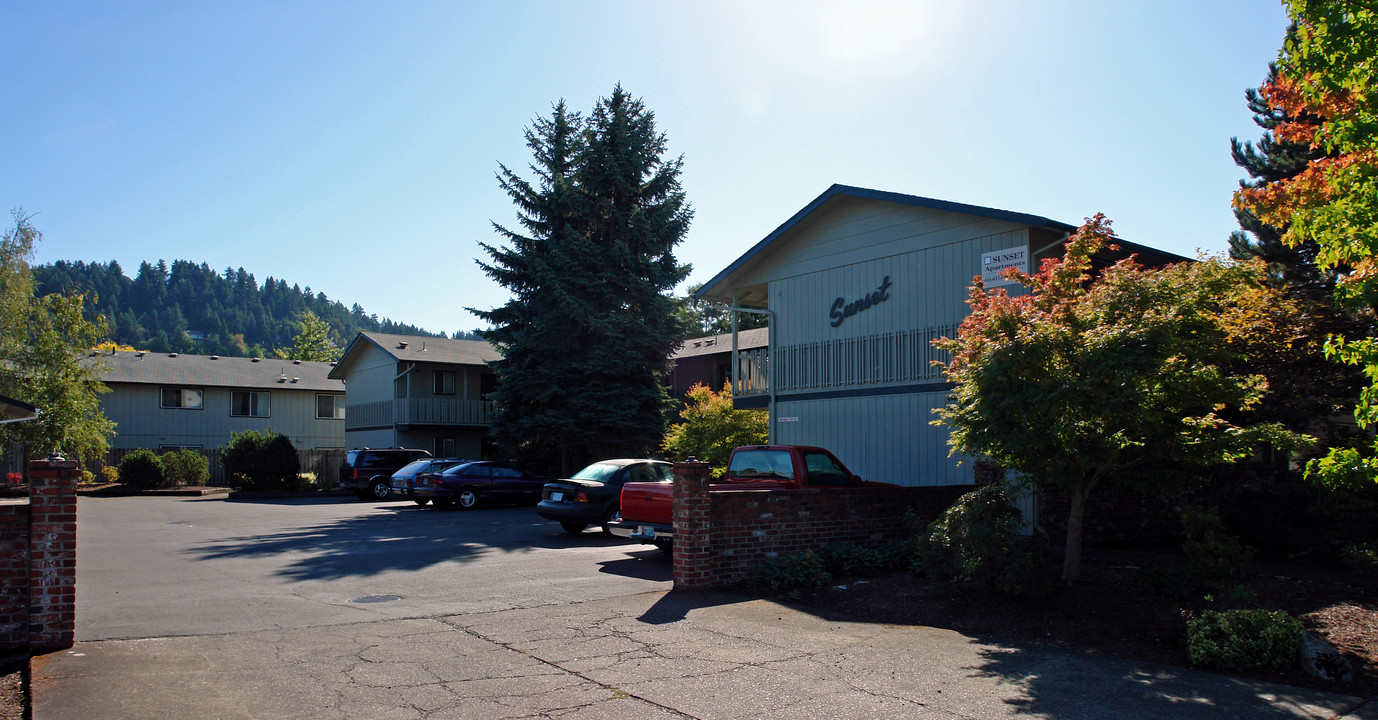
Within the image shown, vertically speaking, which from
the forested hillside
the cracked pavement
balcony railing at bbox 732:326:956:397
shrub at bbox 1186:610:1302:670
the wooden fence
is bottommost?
the wooden fence

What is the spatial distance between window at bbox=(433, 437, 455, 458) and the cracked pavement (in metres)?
32.1

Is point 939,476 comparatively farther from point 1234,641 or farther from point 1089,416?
point 1234,641

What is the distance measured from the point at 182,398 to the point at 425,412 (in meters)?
15.3

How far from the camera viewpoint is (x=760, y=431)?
894 inches

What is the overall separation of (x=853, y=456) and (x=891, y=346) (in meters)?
2.38

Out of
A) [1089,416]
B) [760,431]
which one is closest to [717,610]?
[1089,416]

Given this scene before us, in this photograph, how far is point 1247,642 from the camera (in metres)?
6.83

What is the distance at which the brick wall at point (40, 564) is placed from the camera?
290 inches

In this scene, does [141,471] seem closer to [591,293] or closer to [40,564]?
[591,293]

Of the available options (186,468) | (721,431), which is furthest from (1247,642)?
(186,468)

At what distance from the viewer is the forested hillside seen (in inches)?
6201

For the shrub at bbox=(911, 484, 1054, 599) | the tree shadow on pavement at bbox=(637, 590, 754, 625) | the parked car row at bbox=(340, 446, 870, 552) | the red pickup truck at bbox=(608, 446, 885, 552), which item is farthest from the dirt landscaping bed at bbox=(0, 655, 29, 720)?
the shrub at bbox=(911, 484, 1054, 599)

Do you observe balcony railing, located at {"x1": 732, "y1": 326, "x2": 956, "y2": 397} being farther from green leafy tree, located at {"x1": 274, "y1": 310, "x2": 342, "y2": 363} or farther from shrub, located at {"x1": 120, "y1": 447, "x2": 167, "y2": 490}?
green leafy tree, located at {"x1": 274, "y1": 310, "x2": 342, "y2": 363}

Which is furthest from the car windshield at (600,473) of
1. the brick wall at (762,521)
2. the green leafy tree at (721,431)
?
the brick wall at (762,521)
